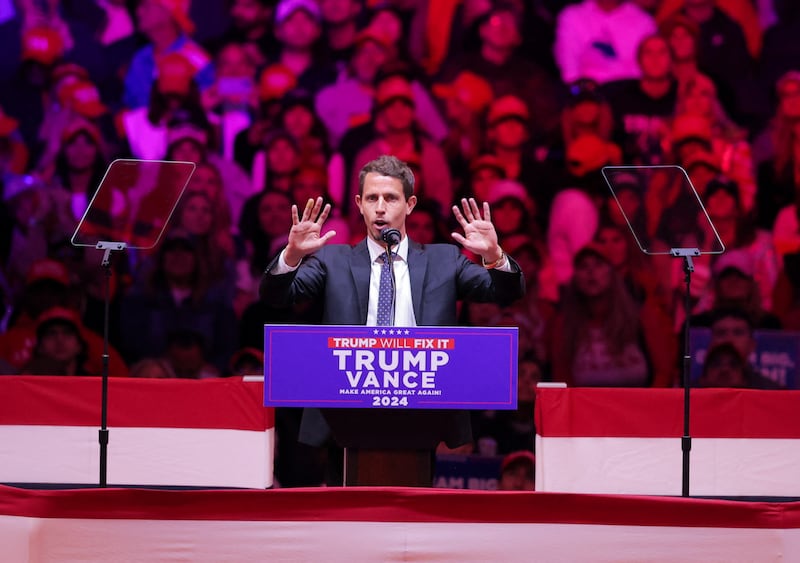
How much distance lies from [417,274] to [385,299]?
14cm

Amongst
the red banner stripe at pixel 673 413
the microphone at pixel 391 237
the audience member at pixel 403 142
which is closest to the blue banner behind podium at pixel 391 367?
the microphone at pixel 391 237

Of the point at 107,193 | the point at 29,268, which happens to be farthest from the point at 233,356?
the point at 107,193

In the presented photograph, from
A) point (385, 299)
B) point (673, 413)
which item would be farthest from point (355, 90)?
point (385, 299)

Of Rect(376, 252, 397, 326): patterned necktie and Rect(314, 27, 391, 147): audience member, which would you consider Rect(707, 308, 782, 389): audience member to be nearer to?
Rect(314, 27, 391, 147): audience member

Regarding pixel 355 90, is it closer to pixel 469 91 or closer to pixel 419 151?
pixel 419 151

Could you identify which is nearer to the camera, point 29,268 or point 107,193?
point 107,193

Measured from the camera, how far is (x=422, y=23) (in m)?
5.61

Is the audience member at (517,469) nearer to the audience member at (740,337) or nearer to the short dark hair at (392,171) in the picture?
the audience member at (740,337)

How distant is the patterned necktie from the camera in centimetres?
274

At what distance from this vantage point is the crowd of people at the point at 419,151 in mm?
5457

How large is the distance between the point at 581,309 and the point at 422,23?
193 cm

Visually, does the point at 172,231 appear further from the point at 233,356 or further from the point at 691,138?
the point at 691,138

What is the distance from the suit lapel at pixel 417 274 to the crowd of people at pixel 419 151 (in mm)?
2536

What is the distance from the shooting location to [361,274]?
2836 mm
